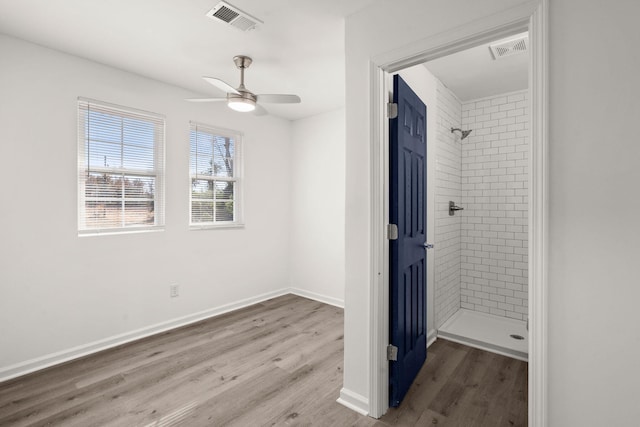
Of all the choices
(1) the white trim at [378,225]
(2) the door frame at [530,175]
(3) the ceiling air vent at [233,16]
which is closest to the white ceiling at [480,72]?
(2) the door frame at [530,175]

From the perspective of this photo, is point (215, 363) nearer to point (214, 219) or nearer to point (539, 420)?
point (214, 219)

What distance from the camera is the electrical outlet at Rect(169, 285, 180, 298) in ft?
11.3

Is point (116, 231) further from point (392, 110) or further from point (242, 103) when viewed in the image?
point (392, 110)

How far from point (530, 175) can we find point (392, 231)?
0.88 m

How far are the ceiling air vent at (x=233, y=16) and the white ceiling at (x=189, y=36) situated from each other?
0.05 m

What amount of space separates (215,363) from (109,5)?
2864 millimetres

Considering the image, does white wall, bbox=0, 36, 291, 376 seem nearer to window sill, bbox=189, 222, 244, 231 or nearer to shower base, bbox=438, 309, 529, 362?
window sill, bbox=189, 222, 244, 231

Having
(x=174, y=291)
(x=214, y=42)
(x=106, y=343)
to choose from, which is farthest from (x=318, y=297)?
(x=214, y=42)

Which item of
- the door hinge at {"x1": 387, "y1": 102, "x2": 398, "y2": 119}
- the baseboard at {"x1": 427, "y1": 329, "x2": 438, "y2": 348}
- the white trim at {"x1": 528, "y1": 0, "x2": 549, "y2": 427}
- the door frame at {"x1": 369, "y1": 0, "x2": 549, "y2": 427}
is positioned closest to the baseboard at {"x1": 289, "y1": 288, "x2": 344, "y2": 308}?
the baseboard at {"x1": 427, "y1": 329, "x2": 438, "y2": 348}

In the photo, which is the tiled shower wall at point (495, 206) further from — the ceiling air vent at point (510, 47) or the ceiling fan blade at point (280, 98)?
the ceiling fan blade at point (280, 98)

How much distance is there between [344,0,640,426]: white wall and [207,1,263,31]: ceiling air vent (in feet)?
5.97

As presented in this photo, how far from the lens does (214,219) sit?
3.96 meters

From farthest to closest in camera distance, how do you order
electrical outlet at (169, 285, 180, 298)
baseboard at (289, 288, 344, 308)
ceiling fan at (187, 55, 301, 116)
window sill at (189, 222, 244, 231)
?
1. baseboard at (289, 288, 344, 308)
2. window sill at (189, 222, 244, 231)
3. electrical outlet at (169, 285, 180, 298)
4. ceiling fan at (187, 55, 301, 116)

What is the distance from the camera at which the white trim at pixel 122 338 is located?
250 cm
